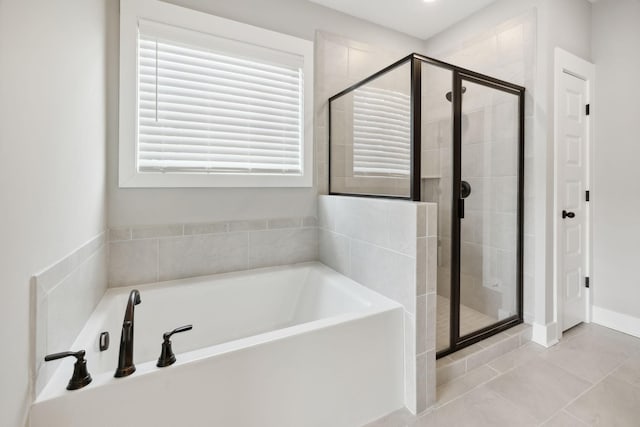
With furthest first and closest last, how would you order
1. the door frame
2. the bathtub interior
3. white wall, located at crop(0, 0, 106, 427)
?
1. the door frame
2. the bathtub interior
3. white wall, located at crop(0, 0, 106, 427)

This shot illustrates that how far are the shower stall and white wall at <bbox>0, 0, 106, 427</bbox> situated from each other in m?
1.55

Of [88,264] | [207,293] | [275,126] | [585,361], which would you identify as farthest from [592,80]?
[88,264]

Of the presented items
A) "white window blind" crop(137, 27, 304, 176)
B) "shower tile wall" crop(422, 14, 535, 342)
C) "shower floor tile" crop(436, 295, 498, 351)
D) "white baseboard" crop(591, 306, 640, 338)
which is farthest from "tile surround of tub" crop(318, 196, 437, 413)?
"white baseboard" crop(591, 306, 640, 338)

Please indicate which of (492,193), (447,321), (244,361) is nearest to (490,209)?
(492,193)

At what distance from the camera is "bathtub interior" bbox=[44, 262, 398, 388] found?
5.33ft

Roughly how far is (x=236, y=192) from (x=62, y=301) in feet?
3.87

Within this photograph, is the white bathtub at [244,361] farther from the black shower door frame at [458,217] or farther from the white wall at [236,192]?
the black shower door frame at [458,217]

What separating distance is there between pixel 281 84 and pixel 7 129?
1.72m

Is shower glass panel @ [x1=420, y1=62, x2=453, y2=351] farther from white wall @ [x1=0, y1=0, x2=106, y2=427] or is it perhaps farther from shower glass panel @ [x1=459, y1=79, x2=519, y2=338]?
white wall @ [x1=0, y1=0, x2=106, y2=427]

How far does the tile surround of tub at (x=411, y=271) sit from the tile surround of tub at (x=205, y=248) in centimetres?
72

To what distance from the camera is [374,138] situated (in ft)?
6.96

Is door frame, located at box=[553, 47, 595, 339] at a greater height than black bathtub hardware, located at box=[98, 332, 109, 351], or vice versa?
door frame, located at box=[553, 47, 595, 339]

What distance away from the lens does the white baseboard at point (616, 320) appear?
2.21m

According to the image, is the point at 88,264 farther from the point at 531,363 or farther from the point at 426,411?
the point at 531,363
